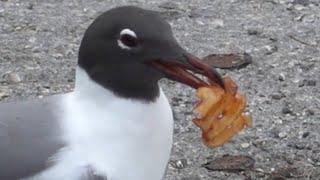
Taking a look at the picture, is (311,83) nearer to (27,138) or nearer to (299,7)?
(299,7)

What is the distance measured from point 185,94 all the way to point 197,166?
54 cm

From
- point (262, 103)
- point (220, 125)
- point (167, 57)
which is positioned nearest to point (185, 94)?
point (262, 103)

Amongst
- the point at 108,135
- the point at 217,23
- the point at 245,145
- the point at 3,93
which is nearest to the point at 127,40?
the point at 108,135

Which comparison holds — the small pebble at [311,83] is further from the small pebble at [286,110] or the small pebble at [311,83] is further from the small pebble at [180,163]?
the small pebble at [180,163]

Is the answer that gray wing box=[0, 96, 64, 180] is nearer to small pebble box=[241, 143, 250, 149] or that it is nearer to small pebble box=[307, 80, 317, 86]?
small pebble box=[241, 143, 250, 149]

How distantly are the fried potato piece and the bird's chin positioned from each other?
83mm

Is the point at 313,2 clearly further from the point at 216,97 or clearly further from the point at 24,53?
the point at 216,97

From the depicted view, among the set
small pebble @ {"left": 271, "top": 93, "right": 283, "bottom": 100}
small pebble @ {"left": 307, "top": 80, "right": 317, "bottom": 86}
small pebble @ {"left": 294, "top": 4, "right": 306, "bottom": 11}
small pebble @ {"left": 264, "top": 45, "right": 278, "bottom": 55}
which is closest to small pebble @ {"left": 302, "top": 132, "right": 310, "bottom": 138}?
small pebble @ {"left": 271, "top": 93, "right": 283, "bottom": 100}

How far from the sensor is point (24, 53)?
4.77 m

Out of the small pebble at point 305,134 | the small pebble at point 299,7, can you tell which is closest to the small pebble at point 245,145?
the small pebble at point 305,134

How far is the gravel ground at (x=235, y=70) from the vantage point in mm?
3998

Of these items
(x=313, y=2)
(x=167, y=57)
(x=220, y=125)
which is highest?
(x=167, y=57)

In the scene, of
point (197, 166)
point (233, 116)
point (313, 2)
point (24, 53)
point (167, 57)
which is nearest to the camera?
point (167, 57)

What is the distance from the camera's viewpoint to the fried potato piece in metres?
3.13
